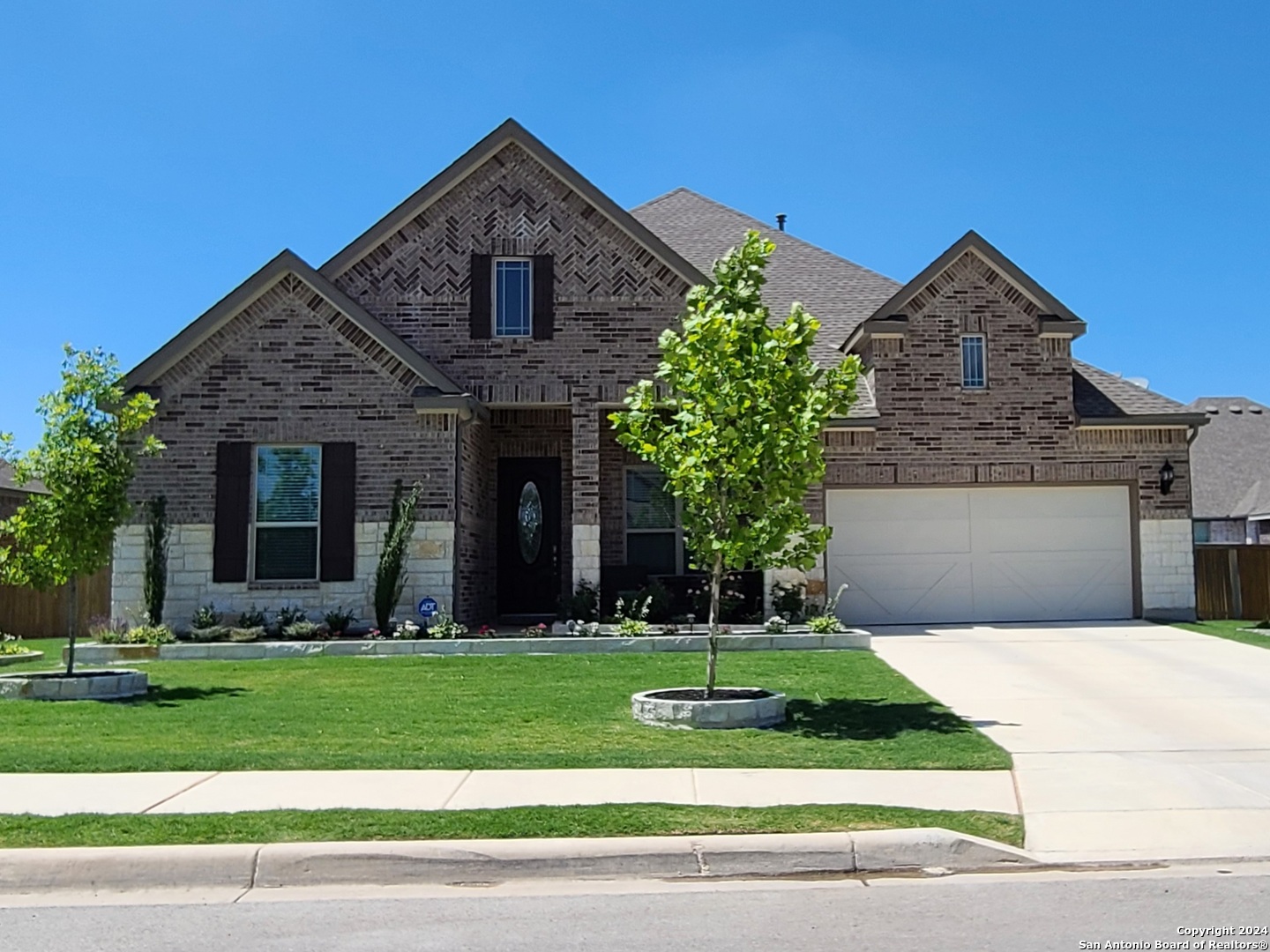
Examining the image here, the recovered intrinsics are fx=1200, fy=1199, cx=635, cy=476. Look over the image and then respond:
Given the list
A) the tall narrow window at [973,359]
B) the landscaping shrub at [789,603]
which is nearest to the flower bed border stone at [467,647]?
the landscaping shrub at [789,603]

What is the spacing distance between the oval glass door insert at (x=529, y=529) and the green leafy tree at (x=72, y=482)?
7807 mm

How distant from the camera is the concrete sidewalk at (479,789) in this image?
24.6ft

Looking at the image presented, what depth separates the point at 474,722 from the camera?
10602 millimetres

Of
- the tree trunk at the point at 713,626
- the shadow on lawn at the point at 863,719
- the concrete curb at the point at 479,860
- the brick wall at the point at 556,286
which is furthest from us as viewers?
the brick wall at the point at 556,286

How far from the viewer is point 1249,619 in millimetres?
19766

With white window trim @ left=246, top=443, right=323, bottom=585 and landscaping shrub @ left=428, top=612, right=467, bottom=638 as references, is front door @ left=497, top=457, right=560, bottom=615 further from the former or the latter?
white window trim @ left=246, top=443, right=323, bottom=585

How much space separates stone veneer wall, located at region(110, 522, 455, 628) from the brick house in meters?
0.04

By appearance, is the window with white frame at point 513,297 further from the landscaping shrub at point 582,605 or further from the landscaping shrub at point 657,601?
the landscaping shrub at point 657,601

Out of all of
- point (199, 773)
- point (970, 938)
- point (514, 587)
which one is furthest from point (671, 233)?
point (970, 938)

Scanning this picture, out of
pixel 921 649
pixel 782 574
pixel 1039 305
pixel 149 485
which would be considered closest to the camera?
pixel 921 649

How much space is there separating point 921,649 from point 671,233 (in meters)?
11.2

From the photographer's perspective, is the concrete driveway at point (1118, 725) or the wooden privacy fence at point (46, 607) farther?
the wooden privacy fence at point (46, 607)

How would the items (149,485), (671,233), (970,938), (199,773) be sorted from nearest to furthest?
(970,938)
(199,773)
(149,485)
(671,233)

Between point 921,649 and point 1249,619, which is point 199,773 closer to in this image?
point 921,649
